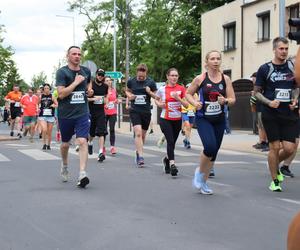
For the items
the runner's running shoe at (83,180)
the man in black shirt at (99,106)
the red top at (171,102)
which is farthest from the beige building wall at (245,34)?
the runner's running shoe at (83,180)

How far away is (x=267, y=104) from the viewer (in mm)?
7984

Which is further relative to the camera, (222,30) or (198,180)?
(222,30)

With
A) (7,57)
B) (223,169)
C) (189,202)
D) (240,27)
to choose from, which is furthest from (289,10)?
(7,57)

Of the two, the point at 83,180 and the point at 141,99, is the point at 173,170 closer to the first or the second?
the point at 83,180

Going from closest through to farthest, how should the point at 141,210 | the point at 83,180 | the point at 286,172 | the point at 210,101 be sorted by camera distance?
the point at 141,210 < the point at 210,101 < the point at 83,180 < the point at 286,172

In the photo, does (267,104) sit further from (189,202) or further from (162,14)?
(162,14)

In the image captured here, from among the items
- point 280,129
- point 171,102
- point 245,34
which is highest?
point 245,34

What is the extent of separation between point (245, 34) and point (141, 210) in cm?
2640

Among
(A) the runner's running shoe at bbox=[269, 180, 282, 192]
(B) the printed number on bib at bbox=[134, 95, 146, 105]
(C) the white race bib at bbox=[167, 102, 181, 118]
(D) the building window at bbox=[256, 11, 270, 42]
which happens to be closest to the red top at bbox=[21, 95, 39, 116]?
(B) the printed number on bib at bbox=[134, 95, 146, 105]

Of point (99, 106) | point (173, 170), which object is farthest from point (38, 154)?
point (173, 170)

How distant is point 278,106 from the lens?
7.97m

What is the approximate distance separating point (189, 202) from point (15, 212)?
2.03 meters

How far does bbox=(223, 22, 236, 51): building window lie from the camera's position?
33.7 meters

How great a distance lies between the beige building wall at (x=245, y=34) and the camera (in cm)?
2906
